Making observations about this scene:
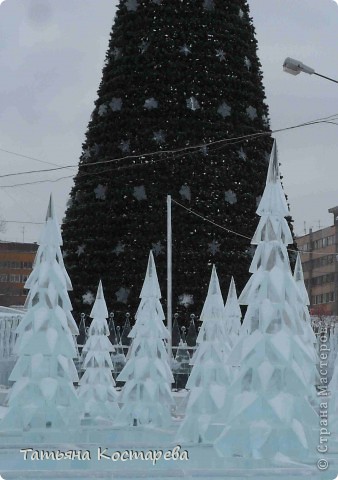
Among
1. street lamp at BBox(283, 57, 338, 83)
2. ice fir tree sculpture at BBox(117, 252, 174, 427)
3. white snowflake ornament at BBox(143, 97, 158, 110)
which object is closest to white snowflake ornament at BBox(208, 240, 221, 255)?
white snowflake ornament at BBox(143, 97, 158, 110)

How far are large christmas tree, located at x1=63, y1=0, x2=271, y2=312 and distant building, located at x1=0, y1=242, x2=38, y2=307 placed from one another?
172ft

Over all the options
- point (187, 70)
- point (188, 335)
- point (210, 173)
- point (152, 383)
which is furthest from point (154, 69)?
point (152, 383)

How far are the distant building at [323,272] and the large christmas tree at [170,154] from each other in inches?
2665

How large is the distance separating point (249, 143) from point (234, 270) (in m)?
3.21

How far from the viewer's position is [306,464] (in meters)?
8.77

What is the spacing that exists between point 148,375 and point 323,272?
82436 mm

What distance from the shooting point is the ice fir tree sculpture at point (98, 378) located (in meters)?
14.1

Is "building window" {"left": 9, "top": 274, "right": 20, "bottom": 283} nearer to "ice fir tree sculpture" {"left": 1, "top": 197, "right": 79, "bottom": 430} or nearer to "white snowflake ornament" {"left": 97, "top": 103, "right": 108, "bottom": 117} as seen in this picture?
"white snowflake ornament" {"left": 97, "top": 103, "right": 108, "bottom": 117}

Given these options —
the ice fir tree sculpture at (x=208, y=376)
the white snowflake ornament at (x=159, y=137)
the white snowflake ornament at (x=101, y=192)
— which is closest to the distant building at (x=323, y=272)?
the white snowflake ornament at (x=159, y=137)

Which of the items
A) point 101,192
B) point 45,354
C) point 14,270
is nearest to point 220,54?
point 101,192

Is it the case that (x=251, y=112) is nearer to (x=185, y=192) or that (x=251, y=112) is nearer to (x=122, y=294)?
(x=185, y=192)

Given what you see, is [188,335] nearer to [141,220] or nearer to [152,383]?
[141,220]

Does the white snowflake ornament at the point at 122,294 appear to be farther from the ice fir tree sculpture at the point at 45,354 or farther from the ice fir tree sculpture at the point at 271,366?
the ice fir tree sculpture at the point at 271,366

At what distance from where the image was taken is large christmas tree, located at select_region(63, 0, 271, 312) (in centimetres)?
1927
